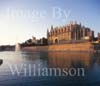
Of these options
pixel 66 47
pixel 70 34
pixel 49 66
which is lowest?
pixel 49 66

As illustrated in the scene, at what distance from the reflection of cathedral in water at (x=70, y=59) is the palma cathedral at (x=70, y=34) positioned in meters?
0.14

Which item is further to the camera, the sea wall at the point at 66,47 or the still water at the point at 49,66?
the sea wall at the point at 66,47

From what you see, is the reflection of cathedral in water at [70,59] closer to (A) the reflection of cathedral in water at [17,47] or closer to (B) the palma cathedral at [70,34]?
(B) the palma cathedral at [70,34]

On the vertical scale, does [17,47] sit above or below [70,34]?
below

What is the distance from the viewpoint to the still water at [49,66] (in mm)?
2758

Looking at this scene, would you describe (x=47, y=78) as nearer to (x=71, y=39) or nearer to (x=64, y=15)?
(x=71, y=39)

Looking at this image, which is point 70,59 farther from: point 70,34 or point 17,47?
point 17,47

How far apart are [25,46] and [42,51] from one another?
0.59 ft

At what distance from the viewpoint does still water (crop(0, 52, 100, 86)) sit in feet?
9.05

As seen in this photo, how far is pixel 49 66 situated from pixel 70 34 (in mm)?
391

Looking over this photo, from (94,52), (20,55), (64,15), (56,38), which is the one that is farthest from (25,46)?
(94,52)

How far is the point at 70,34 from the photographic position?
9.47ft

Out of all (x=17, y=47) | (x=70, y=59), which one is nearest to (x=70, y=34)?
(x=70, y=59)

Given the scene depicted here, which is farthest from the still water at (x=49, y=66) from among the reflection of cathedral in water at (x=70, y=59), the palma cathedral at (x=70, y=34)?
the palma cathedral at (x=70, y=34)
